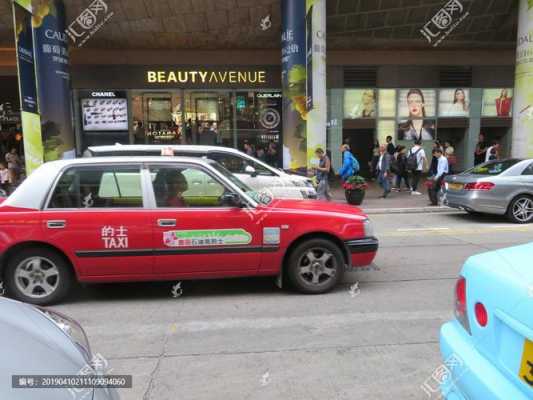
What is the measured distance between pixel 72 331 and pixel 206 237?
109 inches

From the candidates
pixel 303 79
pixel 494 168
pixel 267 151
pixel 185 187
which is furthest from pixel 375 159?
pixel 185 187

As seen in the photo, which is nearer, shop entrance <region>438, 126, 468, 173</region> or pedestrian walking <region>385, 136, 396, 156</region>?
pedestrian walking <region>385, 136, 396, 156</region>

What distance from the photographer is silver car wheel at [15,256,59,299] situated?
511 cm

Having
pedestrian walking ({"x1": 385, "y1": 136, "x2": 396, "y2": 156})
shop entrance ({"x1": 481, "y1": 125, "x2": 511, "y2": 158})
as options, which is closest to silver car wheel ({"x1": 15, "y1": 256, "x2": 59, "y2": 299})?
pedestrian walking ({"x1": 385, "y1": 136, "x2": 396, "y2": 156})

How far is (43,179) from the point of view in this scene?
17.2 ft

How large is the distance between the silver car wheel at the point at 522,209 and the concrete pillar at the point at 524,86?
648 cm

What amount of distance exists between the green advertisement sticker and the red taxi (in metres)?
0.01

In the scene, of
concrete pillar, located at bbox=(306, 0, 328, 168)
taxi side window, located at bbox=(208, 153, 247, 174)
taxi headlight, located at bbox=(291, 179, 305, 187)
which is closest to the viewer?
taxi side window, located at bbox=(208, 153, 247, 174)

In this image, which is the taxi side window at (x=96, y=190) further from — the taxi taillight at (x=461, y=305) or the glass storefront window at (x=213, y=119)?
the glass storefront window at (x=213, y=119)

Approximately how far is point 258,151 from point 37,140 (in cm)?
842

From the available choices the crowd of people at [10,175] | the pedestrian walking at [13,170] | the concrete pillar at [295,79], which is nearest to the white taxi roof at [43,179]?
the concrete pillar at [295,79]

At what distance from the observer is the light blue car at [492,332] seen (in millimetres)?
1942

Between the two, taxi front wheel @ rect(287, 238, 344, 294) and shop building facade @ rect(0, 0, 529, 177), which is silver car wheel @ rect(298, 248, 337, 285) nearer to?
taxi front wheel @ rect(287, 238, 344, 294)

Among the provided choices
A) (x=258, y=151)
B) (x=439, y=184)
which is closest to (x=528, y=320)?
(x=439, y=184)
